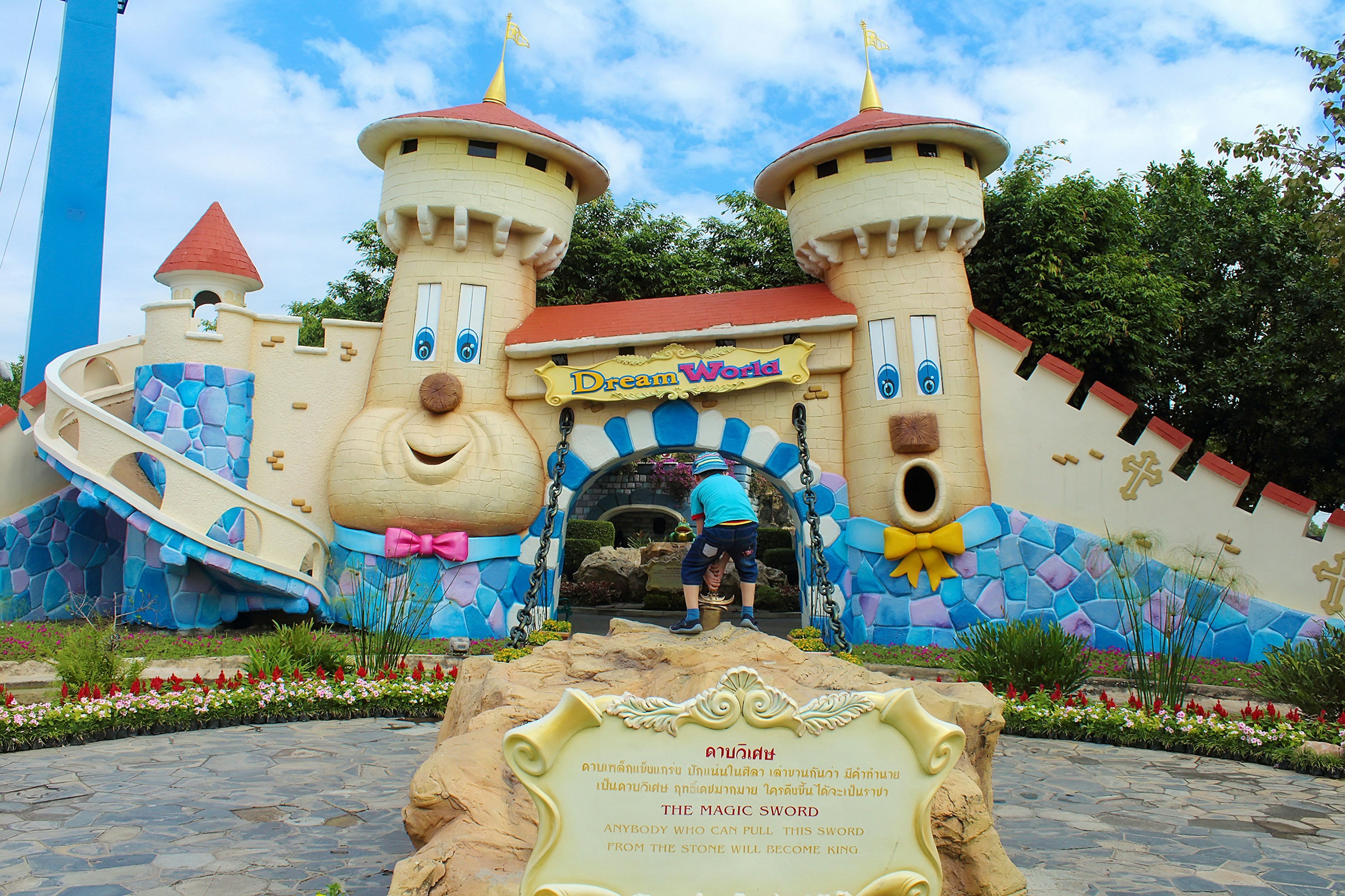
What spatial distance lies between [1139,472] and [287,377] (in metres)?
10.4

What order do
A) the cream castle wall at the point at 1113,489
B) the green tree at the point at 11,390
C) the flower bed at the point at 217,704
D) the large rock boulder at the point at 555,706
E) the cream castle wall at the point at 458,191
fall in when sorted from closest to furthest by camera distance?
the large rock boulder at the point at 555,706 → the flower bed at the point at 217,704 → the cream castle wall at the point at 1113,489 → the cream castle wall at the point at 458,191 → the green tree at the point at 11,390

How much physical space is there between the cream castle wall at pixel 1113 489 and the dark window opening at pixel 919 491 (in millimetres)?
693

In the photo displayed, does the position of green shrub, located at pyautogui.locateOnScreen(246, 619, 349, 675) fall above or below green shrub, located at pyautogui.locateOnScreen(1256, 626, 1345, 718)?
above

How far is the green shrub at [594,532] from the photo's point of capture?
2242 centimetres

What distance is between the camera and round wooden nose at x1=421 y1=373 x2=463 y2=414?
1129 cm

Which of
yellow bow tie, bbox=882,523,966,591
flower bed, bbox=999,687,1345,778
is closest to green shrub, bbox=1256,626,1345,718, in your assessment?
flower bed, bbox=999,687,1345,778

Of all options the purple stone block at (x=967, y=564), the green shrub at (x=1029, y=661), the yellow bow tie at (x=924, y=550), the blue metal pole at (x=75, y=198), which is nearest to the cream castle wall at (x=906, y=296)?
the yellow bow tie at (x=924, y=550)

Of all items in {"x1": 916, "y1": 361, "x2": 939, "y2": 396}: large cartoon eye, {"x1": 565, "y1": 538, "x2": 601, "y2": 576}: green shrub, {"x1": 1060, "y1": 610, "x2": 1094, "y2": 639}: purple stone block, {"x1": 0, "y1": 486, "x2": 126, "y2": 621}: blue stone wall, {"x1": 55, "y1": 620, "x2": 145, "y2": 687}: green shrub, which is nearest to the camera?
{"x1": 55, "y1": 620, "x2": 145, "y2": 687}: green shrub

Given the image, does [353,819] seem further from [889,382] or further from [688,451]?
[889,382]

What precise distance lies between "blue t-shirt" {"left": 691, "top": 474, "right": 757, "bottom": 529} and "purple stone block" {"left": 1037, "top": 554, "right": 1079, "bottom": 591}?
499cm

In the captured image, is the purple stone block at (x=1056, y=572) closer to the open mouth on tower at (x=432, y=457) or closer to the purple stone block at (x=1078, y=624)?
the purple stone block at (x=1078, y=624)

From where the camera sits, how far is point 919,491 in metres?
10.9

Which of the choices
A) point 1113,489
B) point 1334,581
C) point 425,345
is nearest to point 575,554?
point 425,345

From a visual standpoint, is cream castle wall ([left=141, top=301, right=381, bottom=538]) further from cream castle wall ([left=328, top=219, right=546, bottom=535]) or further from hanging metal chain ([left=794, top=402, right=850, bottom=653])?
hanging metal chain ([left=794, top=402, right=850, bottom=653])
